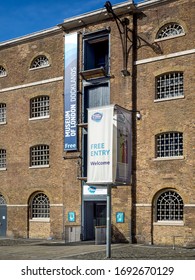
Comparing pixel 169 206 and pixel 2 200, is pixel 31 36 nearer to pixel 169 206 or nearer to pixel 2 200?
pixel 2 200

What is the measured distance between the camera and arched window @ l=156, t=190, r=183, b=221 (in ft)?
76.9

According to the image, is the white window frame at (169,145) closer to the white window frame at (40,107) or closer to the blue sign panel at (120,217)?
the blue sign panel at (120,217)

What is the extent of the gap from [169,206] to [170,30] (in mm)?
9219

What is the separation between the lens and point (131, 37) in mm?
25562

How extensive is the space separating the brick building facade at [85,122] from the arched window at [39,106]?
0.06 meters

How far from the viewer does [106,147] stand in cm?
1969

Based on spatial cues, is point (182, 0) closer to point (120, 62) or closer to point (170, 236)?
point (120, 62)

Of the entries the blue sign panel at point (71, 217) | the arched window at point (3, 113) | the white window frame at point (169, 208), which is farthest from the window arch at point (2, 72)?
the white window frame at point (169, 208)

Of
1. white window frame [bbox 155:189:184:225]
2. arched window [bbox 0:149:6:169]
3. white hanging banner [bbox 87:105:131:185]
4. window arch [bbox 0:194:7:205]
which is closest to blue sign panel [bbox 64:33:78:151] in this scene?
arched window [bbox 0:149:6:169]

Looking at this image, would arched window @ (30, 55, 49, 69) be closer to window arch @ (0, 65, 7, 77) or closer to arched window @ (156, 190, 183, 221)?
window arch @ (0, 65, 7, 77)

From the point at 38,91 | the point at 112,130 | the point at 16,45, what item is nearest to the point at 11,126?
the point at 38,91

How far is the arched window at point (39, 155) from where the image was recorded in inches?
1144

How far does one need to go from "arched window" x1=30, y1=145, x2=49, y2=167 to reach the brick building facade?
65 mm

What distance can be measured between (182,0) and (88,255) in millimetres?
13775
